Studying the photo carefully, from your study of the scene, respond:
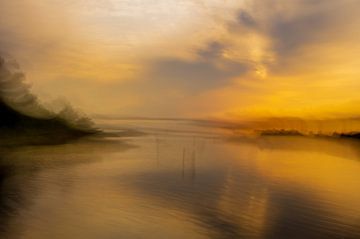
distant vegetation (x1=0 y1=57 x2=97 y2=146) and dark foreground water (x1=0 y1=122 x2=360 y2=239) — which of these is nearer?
dark foreground water (x1=0 y1=122 x2=360 y2=239)

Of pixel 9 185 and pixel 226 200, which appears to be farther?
pixel 9 185

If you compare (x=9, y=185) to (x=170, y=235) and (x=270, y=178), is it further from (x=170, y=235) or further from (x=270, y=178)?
(x=270, y=178)

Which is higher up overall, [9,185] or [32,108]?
[32,108]

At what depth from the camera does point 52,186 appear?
33.4m

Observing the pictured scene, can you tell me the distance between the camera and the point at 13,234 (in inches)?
795

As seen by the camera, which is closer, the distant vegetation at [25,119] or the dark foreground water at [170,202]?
the dark foreground water at [170,202]

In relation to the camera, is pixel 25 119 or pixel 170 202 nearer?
pixel 170 202

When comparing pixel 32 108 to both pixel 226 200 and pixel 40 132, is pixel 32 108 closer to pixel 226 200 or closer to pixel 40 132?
pixel 40 132

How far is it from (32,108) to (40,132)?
5.77m

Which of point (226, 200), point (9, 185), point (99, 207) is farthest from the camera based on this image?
point (9, 185)

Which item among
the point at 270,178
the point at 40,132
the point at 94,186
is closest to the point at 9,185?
the point at 94,186

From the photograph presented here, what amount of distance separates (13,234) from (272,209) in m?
16.9

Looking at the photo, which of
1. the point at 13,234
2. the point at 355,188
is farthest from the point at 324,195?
the point at 13,234

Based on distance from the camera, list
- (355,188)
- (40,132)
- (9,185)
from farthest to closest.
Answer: (40,132)
(355,188)
(9,185)
